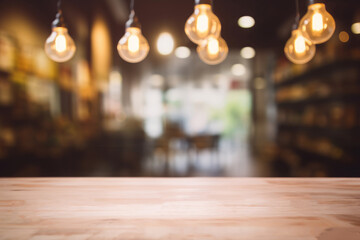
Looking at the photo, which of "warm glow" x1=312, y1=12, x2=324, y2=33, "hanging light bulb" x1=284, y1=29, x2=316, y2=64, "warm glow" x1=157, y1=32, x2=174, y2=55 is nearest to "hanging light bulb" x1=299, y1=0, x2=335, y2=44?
"warm glow" x1=312, y1=12, x2=324, y2=33

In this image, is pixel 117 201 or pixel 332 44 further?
pixel 332 44

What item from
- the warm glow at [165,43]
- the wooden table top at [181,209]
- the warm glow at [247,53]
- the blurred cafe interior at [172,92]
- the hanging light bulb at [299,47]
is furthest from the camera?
the warm glow at [247,53]

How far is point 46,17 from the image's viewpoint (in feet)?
14.9

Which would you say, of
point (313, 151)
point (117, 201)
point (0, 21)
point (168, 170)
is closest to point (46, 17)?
point (0, 21)

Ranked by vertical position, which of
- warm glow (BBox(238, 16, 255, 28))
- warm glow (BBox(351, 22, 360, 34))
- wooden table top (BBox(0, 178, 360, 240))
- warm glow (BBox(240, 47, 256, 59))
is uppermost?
warm glow (BBox(238, 16, 255, 28))

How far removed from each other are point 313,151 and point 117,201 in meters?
4.24

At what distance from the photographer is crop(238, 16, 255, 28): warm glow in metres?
5.05

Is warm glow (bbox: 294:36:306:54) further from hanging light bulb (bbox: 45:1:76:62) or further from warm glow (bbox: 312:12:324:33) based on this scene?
hanging light bulb (bbox: 45:1:76:62)

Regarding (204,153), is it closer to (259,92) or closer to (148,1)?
(259,92)

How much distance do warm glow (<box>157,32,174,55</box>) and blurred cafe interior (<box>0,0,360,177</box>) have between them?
2 cm

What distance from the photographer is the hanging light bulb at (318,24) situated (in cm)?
164

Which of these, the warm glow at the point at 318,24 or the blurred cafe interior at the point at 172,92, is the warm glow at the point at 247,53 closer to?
the blurred cafe interior at the point at 172,92

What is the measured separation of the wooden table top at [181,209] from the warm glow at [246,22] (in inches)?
155

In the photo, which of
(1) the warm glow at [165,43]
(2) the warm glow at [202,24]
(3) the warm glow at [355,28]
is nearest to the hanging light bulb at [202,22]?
(2) the warm glow at [202,24]
